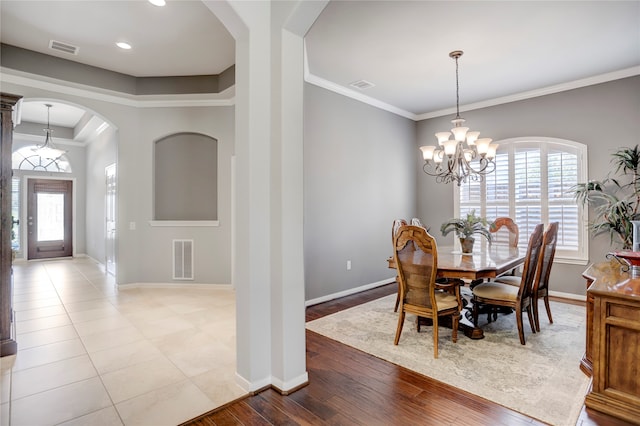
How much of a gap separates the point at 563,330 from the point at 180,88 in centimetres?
580

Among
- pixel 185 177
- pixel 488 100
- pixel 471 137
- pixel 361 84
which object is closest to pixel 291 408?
pixel 471 137

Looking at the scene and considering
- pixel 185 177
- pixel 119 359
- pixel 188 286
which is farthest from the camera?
pixel 185 177

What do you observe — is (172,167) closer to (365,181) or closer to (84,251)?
(365,181)

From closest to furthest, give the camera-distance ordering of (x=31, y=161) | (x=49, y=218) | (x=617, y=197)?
(x=617, y=197), (x=31, y=161), (x=49, y=218)

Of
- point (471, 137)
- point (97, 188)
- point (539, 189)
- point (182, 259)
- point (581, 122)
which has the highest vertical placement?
point (581, 122)

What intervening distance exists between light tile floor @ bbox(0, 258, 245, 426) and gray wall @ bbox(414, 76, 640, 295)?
4746 millimetres

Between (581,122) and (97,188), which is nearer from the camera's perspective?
(581,122)

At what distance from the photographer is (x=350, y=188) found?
493 centimetres

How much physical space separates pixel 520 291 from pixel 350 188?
8.61ft

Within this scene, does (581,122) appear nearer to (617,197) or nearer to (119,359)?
(617,197)

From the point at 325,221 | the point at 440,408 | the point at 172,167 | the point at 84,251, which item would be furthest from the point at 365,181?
the point at 84,251

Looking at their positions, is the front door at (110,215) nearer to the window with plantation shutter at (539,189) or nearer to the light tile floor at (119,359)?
the light tile floor at (119,359)

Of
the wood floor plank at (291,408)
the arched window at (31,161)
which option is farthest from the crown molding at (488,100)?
the arched window at (31,161)

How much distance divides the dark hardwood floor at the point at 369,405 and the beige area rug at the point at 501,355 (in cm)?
12
